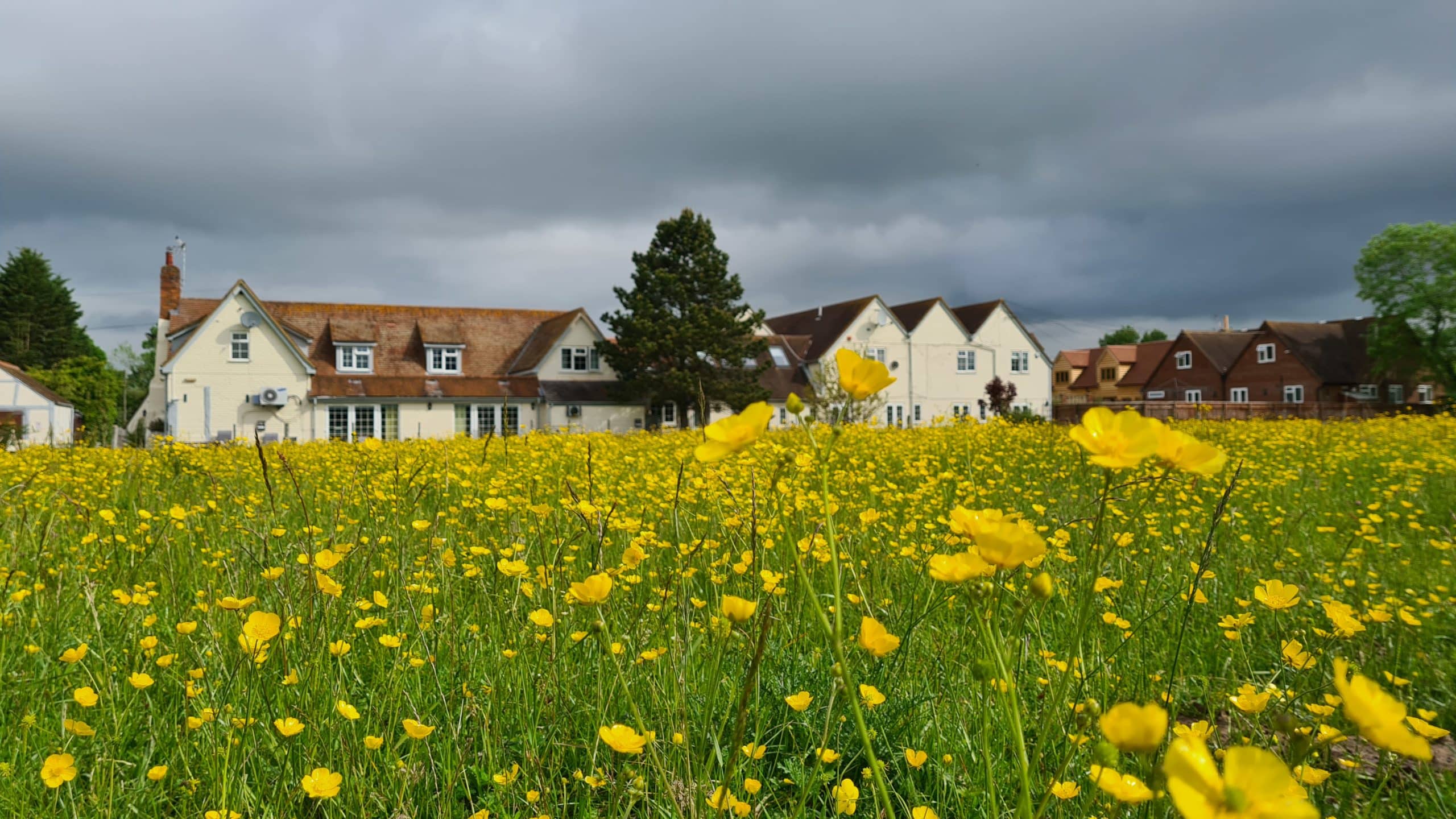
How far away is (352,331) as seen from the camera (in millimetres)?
31688

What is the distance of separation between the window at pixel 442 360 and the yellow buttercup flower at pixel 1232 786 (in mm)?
33610

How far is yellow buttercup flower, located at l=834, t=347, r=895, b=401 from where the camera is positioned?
110cm

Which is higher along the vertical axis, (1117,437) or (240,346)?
(240,346)

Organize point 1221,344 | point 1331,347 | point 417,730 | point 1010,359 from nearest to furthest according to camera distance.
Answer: point 417,730 < point 1010,359 < point 1331,347 < point 1221,344

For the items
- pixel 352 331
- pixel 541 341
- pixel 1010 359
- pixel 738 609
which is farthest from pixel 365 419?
pixel 738 609

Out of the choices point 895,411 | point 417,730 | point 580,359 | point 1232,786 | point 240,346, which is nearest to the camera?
point 1232,786

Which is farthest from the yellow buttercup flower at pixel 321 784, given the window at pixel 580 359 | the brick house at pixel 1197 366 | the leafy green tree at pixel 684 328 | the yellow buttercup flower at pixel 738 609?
the brick house at pixel 1197 366

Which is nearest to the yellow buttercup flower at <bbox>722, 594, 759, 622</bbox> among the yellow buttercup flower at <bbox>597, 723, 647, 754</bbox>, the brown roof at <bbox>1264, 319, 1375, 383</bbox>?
the yellow buttercup flower at <bbox>597, 723, 647, 754</bbox>

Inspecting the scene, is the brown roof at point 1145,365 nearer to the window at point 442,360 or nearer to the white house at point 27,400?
the window at point 442,360

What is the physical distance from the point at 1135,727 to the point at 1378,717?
8.3 inches

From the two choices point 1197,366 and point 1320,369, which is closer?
point 1320,369

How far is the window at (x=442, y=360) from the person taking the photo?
3206cm

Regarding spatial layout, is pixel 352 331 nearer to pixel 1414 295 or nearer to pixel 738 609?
pixel 738 609

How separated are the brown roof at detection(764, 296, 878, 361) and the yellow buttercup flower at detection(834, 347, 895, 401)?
122 ft
